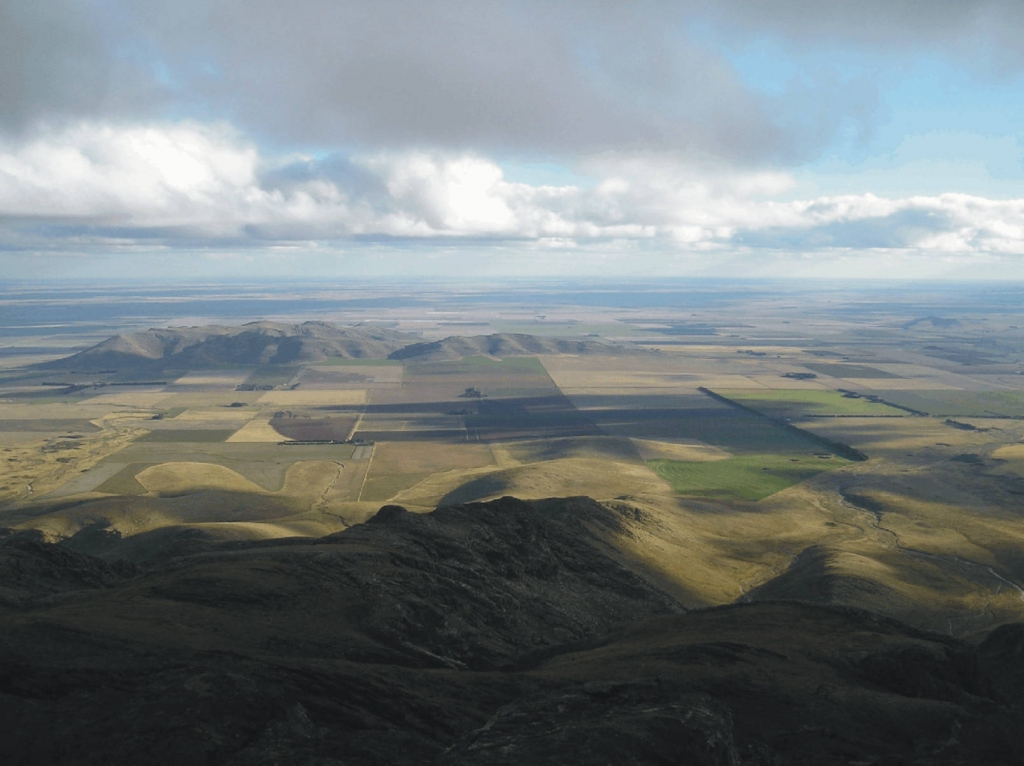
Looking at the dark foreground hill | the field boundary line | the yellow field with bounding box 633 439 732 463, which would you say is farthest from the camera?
the yellow field with bounding box 633 439 732 463

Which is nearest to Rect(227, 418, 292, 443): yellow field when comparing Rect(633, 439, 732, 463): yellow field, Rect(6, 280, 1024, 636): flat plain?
Rect(6, 280, 1024, 636): flat plain

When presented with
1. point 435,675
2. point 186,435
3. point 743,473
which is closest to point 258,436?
point 186,435

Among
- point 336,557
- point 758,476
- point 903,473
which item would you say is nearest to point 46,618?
point 336,557

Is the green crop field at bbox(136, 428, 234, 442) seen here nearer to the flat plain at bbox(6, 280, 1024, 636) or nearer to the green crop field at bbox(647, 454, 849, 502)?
the flat plain at bbox(6, 280, 1024, 636)

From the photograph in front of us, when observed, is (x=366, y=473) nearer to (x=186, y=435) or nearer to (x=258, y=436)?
(x=258, y=436)

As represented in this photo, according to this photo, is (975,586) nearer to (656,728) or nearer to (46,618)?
(656,728)

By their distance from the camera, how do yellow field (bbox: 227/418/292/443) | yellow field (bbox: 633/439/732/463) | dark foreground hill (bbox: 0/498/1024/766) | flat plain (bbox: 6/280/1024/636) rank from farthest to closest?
yellow field (bbox: 227/418/292/443) → yellow field (bbox: 633/439/732/463) → flat plain (bbox: 6/280/1024/636) → dark foreground hill (bbox: 0/498/1024/766)

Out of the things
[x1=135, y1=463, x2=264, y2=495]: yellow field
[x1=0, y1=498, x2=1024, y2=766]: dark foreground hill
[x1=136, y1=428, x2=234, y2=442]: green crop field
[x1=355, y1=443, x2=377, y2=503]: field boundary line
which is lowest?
[x1=355, y1=443, x2=377, y2=503]: field boundary line

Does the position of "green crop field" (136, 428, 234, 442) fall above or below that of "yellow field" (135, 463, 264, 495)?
below

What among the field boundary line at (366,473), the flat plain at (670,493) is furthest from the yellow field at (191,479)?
the field boundary line at (366,473)
